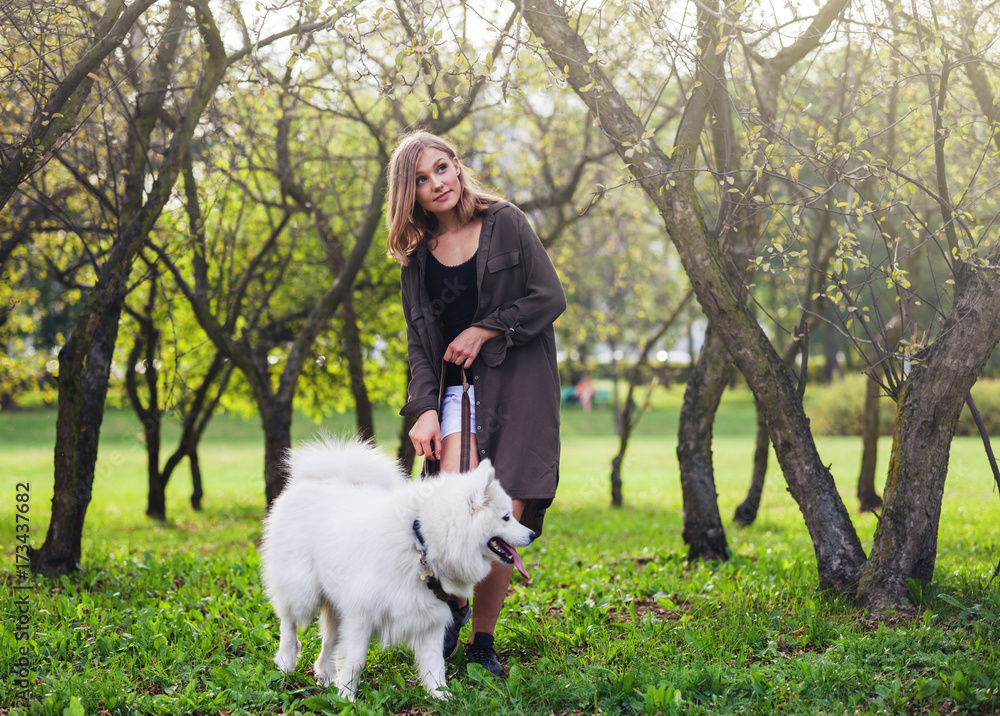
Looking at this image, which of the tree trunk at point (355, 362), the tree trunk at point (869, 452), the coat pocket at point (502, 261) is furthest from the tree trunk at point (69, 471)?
the tree trunk at point (869, 452)

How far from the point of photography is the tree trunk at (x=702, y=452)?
231 inches

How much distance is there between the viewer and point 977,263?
384 centimetres

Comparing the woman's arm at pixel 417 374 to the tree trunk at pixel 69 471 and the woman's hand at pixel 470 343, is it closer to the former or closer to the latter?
the woman's hand at pixel 470 343

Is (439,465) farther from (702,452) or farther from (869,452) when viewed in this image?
(869,452)

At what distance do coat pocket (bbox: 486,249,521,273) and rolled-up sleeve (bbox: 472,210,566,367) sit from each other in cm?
5

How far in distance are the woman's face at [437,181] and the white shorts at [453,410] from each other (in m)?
0.83

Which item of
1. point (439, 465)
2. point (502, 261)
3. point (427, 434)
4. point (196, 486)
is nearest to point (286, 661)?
point (439, 465)

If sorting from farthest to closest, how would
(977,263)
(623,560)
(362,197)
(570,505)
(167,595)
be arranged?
(570,505), (362,197), (623,560), (167,595), (977,263)

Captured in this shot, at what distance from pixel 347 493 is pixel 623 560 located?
3.35 metres

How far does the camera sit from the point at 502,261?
337 cm

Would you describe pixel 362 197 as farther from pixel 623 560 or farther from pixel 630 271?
pixel 623 560

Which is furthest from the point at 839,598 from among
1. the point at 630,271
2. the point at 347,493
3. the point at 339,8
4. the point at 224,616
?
the point at 630,271

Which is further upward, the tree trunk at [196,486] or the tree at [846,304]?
the tree at [846,304]

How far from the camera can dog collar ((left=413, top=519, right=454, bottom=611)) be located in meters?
2.95
